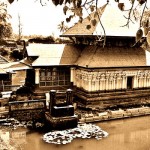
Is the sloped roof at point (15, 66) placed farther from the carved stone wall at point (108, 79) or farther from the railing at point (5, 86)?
the carved stone wall at point (108, 79)

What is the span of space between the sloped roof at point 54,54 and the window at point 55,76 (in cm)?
56

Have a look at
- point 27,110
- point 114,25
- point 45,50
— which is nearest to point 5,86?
point 45,50

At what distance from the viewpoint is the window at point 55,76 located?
18.9m

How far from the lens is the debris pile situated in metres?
13.3

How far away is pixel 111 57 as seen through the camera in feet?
64.1

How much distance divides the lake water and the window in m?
4.86

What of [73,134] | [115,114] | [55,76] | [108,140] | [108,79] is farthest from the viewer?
[55,76]

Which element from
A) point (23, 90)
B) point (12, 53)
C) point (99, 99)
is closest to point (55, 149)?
point (99, 99)

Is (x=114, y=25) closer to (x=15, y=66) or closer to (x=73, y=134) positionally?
(x=15, y=66)

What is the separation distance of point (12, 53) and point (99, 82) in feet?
76.0

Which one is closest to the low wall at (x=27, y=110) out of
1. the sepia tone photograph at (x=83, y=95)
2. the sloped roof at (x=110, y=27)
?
the sepia tone photograph at (x=83, y=95)

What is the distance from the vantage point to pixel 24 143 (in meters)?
13.0

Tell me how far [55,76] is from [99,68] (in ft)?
10.8

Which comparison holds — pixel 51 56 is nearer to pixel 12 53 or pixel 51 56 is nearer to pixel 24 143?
pixel 24 143
